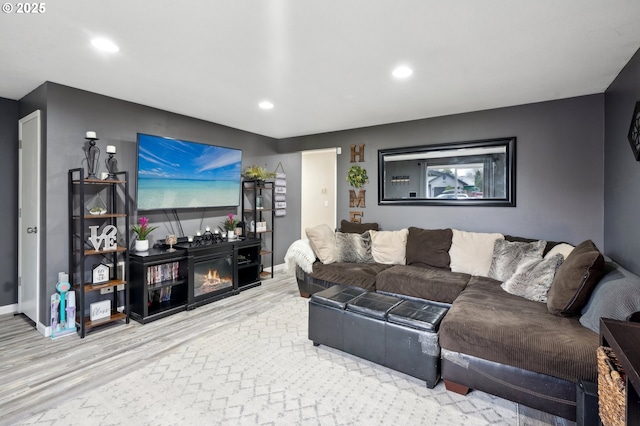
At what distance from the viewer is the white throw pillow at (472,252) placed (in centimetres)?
347

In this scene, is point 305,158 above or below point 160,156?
above

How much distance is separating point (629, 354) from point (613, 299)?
2.67ft

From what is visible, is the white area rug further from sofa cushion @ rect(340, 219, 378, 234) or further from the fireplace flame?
sofa cushion @ rect(340, 219, 378, 234)

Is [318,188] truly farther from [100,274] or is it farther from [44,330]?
[44,330]

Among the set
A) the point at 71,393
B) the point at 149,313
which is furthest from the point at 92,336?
the point at 71,393

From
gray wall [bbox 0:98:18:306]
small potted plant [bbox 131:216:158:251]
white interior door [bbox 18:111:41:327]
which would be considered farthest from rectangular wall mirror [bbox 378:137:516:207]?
gray wall [bbox 0:98:18:306]

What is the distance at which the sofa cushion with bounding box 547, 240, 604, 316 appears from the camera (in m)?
2.01

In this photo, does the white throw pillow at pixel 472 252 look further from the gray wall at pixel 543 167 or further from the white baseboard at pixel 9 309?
the white baseboard at pixel 9 309

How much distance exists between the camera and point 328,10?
1.81m

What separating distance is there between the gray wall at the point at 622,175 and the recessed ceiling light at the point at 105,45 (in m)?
3.86

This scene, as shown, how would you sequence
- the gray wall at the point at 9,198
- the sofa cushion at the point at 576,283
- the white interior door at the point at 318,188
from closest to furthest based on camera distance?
Result: 1. the sofa cushion at the point at 576,283
2. the gray wall at the point at 9,198
3. the white interior door at the point at 318,188

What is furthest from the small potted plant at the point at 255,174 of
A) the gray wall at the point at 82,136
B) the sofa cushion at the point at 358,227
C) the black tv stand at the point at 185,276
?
the sofa cushion at the point at 358,227

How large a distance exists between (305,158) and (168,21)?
4.93m

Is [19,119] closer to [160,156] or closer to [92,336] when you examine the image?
[160,156]
